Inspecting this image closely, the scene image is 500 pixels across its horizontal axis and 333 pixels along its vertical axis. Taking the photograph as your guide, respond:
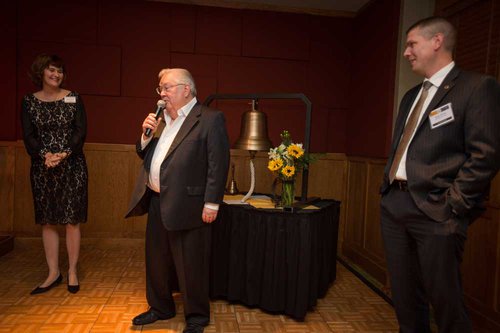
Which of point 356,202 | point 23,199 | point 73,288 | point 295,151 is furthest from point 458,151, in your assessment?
point 23,199

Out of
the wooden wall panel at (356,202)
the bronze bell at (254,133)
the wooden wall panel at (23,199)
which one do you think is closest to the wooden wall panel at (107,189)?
the wooden wall panel at (23,199)

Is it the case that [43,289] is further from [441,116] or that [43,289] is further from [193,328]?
[441,116]

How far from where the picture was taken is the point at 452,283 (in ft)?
5.37

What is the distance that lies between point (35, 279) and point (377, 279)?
277cm

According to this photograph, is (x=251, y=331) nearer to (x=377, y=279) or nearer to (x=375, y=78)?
(x=377, y=279)

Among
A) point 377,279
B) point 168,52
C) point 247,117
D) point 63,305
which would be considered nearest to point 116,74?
point 168,52

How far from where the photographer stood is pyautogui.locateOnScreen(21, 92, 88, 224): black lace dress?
2.62m

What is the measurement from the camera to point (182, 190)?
2068 millimetres

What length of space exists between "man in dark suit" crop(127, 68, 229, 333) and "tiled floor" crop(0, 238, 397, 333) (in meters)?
0.21

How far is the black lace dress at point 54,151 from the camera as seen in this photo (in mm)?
2619

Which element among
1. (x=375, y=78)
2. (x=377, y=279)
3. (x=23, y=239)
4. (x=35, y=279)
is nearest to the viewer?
(x=35, y=279)

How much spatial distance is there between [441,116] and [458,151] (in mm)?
166

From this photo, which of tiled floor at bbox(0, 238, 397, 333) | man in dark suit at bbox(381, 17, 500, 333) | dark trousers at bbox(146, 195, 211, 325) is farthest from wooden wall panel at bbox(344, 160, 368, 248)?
dark trousers at bbox(146, 195, 211, 325)

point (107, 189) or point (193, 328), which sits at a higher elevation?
point (107, 189)
